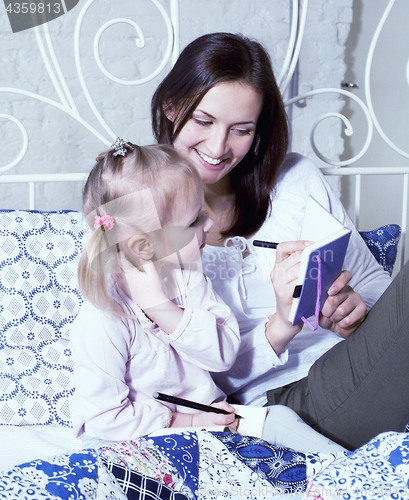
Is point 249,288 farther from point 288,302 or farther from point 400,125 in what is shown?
point 400,125

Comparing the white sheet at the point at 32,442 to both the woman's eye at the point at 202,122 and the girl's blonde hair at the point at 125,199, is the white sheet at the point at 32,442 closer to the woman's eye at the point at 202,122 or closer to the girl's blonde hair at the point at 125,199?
the girl's blonde hair at the point at 125,199

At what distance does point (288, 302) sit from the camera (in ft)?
2.99

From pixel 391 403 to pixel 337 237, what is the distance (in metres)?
0.33

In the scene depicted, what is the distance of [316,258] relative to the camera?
773mm

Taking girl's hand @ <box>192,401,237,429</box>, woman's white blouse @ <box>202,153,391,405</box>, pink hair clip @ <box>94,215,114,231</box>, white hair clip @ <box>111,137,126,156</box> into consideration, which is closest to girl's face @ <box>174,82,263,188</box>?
woman's white blouse @ <box>202,153,391,405</box>

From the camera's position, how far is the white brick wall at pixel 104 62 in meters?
2.10

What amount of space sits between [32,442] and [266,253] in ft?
2.13

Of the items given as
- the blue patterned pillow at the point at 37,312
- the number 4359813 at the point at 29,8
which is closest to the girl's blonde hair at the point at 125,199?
the blue patterned pillow at the point at 37,312

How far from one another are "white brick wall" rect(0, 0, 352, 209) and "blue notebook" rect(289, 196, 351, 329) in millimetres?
1423

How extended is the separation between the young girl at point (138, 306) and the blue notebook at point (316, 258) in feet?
0.55

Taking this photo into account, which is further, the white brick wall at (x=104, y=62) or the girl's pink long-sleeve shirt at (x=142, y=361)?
the white brick wall at (x=104, y=62)

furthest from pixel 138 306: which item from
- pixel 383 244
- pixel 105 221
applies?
pixel 383 244

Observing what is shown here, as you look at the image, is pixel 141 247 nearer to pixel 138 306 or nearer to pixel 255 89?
pixel 138 306

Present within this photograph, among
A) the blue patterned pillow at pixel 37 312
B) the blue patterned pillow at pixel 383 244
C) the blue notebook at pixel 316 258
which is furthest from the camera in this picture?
the blue patterned pillow at pixel 383 244
